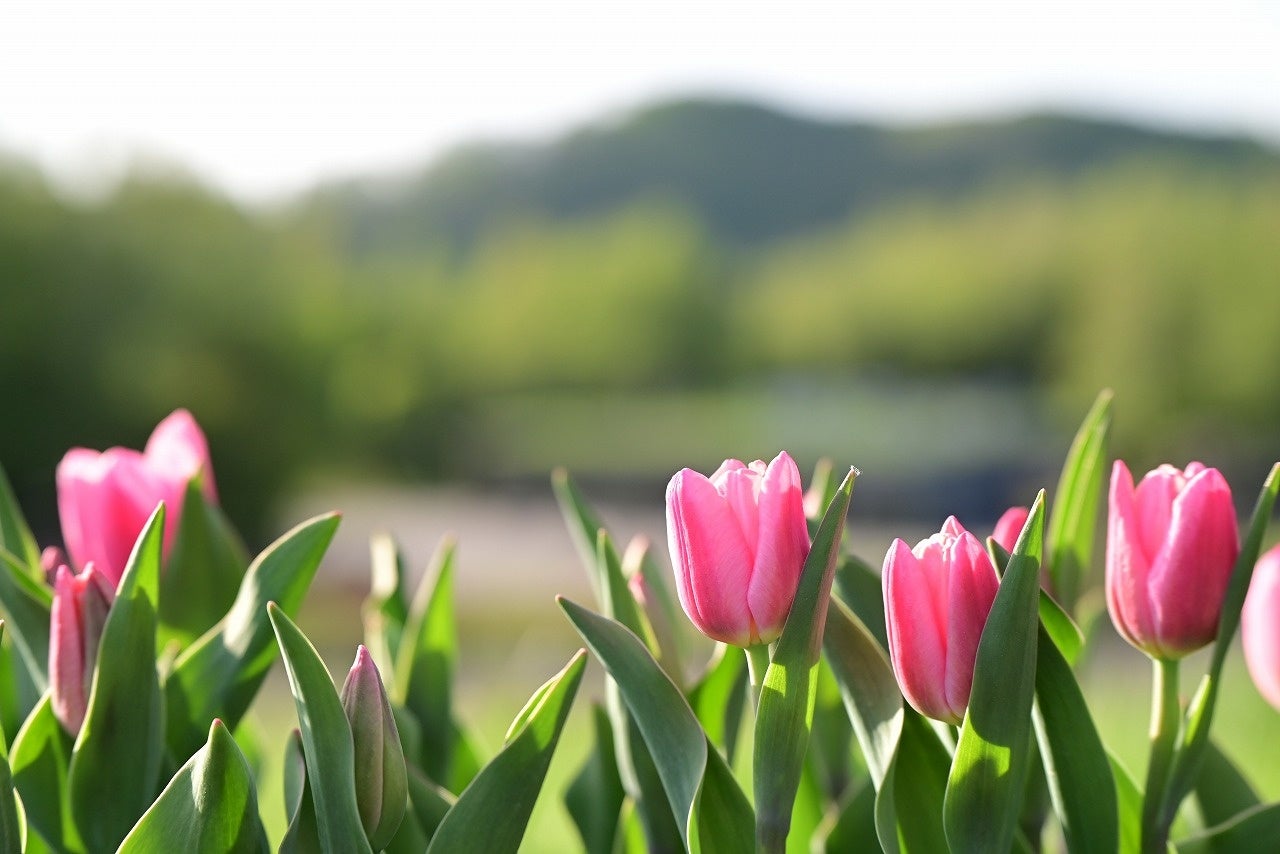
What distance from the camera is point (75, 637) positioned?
63 cm

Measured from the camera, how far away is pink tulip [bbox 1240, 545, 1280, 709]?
2.33ft

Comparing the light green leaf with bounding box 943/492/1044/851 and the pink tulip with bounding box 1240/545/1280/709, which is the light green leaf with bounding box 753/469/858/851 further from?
the pink tulip with bounding box 1240/545/1280/709

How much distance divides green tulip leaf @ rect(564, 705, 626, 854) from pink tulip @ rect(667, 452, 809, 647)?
0.26m

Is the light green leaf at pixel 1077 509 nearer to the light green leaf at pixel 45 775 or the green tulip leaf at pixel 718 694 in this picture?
the green tulip leaf at pixel 718 694

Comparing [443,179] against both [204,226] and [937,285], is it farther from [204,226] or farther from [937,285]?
[204,226]

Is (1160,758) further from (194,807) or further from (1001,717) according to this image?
(194,807)

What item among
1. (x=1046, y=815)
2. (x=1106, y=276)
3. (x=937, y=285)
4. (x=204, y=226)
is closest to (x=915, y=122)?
(x=937, y=285)

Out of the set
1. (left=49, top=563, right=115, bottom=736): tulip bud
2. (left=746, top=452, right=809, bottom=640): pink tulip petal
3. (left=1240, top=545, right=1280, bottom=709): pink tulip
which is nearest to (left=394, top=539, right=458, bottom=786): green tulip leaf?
(left=49, top=563, right=115, bottom=736): tulip bud

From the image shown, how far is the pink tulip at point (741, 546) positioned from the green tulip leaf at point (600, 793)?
260 millimetres

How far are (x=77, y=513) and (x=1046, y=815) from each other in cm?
56

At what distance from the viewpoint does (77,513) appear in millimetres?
742

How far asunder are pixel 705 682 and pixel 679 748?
0.51 ft

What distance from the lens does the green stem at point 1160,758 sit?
62 centimetres

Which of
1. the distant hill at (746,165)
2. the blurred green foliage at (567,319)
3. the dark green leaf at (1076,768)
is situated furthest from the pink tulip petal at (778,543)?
the distant hill at (746,165)
